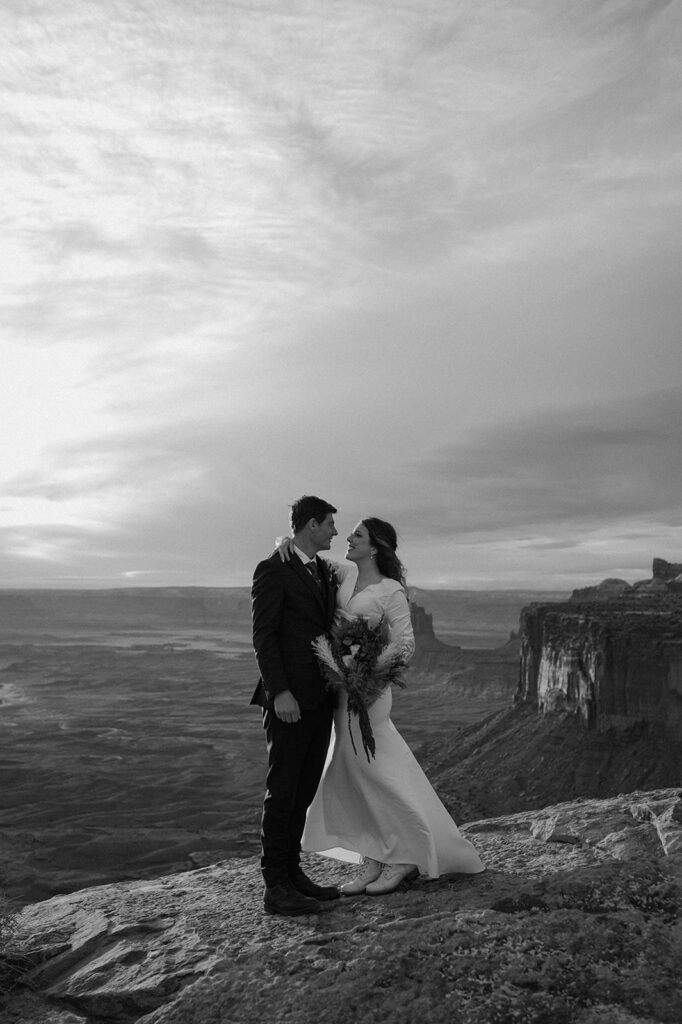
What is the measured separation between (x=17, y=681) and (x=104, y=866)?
89059 mm

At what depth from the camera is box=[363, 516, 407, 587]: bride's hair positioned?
247 inches

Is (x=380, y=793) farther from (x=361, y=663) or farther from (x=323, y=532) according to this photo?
(x=323, y=532)

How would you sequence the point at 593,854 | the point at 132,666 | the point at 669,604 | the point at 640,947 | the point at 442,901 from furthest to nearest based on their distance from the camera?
the point at 132,666 → the point at 669,604 → the point at 593,854 → the point at 442,901 → the point at 640,947

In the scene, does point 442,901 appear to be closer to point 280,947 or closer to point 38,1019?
point 280,947

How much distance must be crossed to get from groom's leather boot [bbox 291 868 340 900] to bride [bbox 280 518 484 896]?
11 centimetres

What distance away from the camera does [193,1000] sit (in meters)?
4.76

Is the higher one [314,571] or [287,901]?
[314,571]

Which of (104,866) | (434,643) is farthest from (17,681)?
(104,866)

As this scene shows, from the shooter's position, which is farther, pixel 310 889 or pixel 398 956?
pixel 310 889

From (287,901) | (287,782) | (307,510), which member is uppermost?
(307,510)

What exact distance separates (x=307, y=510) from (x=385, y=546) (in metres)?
0.67

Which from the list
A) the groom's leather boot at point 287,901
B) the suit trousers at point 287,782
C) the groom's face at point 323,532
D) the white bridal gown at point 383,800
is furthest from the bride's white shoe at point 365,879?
the groom's face at point 323,532

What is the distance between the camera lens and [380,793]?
6.08 m

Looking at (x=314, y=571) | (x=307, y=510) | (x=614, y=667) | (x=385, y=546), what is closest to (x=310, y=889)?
(x=314, y=571)
